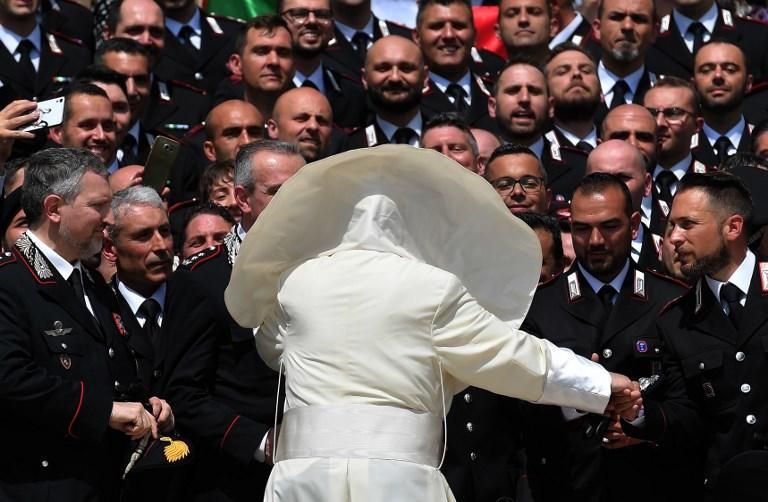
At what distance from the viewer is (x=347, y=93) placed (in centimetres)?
1272

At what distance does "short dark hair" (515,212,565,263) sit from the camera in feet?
31.3

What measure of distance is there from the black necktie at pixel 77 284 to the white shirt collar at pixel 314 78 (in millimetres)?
5361

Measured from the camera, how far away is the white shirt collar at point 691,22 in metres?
14.0

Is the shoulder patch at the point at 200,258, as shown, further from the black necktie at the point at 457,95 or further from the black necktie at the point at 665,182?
the black necktie at the point at 457,95

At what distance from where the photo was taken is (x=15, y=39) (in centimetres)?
1220

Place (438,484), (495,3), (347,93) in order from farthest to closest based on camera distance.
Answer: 1. (495,3)
2. (347,93)
3. (438,484)

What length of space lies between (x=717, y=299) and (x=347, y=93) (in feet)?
15.9

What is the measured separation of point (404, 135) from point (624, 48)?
210cm

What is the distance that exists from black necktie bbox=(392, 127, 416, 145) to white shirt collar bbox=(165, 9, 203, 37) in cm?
225

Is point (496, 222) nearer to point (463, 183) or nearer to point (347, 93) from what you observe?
point (463, 183)

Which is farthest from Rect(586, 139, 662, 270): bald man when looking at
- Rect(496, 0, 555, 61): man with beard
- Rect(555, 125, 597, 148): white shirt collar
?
Rect(496, 0, 555, 61): man with beard

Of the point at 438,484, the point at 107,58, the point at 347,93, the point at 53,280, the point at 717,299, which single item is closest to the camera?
the point at 438,484

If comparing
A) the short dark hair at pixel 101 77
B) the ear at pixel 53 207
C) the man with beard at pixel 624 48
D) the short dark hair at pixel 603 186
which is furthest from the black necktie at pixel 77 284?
the man with beard at pixel 624 48

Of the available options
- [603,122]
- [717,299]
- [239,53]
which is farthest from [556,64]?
[717,299]
